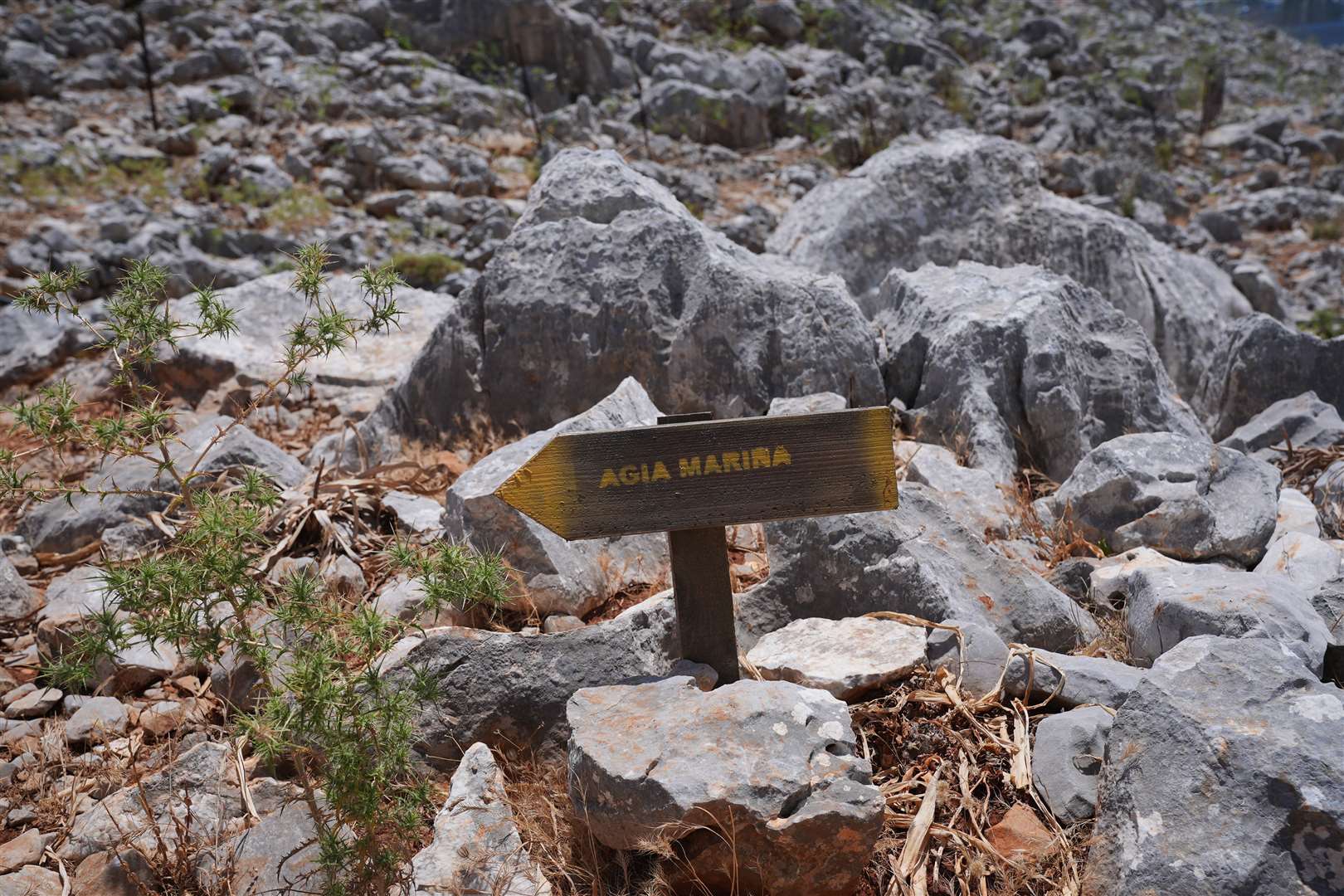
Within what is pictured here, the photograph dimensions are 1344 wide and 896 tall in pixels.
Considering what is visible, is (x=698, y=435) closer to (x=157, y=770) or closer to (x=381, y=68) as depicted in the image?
(x=157, y=770)

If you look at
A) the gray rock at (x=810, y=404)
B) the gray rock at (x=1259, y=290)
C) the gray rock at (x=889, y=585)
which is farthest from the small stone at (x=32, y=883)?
the gray rock at (x=1259, y=290)

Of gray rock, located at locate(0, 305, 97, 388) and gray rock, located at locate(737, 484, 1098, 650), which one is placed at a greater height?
gray rock, located at locate(737, 484, 1098, 650)

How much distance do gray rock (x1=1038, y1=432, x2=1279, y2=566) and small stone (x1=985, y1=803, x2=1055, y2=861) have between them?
1.85 meters

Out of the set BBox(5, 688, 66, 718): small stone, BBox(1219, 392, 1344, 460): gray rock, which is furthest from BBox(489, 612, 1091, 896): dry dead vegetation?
BBox(1219, 392, 1344, 460): gray rock

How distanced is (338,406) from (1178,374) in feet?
17.7

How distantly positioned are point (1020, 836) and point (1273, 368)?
4.40 m

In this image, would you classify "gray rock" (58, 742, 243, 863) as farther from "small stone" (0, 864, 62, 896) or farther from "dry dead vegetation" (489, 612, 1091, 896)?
"dry dead vegetation" (489, 612, 1091, 896)

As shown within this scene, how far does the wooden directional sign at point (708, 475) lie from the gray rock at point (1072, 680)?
713 millimetres

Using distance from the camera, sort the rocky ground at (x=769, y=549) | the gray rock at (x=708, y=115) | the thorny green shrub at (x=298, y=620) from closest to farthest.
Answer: the thorny green shrub at (x=298, y=620)
the rocky ground at (x=769, y=549)
the gray rock at (x=708, y=115)

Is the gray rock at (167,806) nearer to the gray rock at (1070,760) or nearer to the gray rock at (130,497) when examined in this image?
the gray rock at (130,497)

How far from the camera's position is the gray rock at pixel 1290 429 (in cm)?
519

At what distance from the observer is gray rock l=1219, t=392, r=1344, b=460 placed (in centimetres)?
519

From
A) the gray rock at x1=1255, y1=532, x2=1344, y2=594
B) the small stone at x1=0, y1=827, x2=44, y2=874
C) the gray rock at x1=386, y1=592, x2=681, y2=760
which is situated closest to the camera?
the small stone at x1=0, y1=827, x2=44, y2=874

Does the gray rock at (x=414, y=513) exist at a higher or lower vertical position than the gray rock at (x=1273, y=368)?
higher
